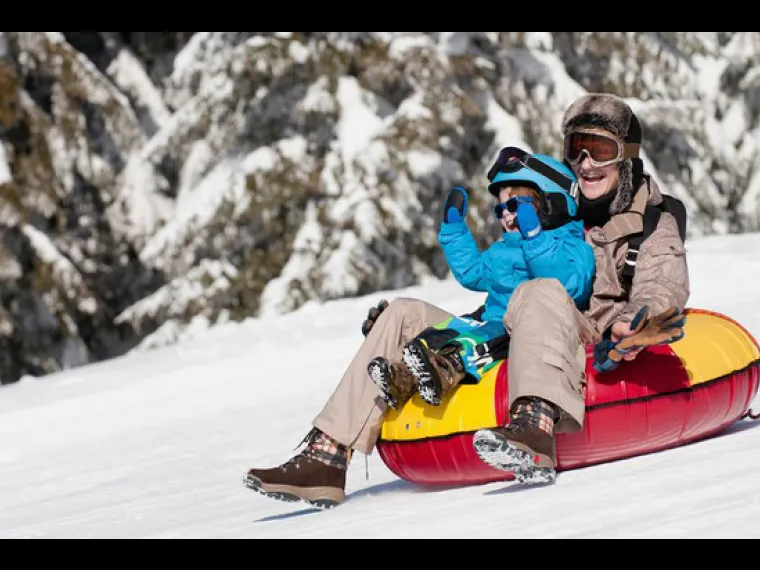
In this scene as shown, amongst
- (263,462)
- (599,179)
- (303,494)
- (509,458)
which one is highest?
(599,179)

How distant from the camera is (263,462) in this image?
579cm

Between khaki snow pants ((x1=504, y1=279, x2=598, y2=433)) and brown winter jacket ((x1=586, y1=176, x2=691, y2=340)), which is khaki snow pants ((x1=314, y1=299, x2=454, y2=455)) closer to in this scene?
khaki snow pants ((x1=504, y1=279, x2=598, y2=433))

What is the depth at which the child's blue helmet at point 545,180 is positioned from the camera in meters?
4.17

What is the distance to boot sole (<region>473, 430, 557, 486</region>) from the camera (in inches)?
141

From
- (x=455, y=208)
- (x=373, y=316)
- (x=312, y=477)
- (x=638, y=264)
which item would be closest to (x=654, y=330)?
(x=638, y=264)

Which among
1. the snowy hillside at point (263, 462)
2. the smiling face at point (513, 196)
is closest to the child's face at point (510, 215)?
the smiling face at point (513, 196)

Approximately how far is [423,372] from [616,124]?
116 centimetres

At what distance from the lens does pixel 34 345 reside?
12484 millimetres

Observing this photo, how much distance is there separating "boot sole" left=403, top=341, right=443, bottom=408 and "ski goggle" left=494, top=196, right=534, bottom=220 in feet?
1.88

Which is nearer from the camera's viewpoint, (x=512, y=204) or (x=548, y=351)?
(x=548, y=351)

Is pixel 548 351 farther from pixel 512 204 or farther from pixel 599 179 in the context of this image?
pixel 599 179

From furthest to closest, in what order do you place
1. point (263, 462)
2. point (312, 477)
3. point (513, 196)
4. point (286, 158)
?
point (286, 158)
point (263, 462)
point (513, 196)
point (312, 477)

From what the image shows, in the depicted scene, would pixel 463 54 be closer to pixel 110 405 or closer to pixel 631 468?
pixel 110 405

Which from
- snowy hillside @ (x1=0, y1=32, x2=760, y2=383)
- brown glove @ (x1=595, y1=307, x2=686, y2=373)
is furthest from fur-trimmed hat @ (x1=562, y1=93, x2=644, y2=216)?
snowy hillside @ (x1=0, y1=32, x2=760, y2=383)
